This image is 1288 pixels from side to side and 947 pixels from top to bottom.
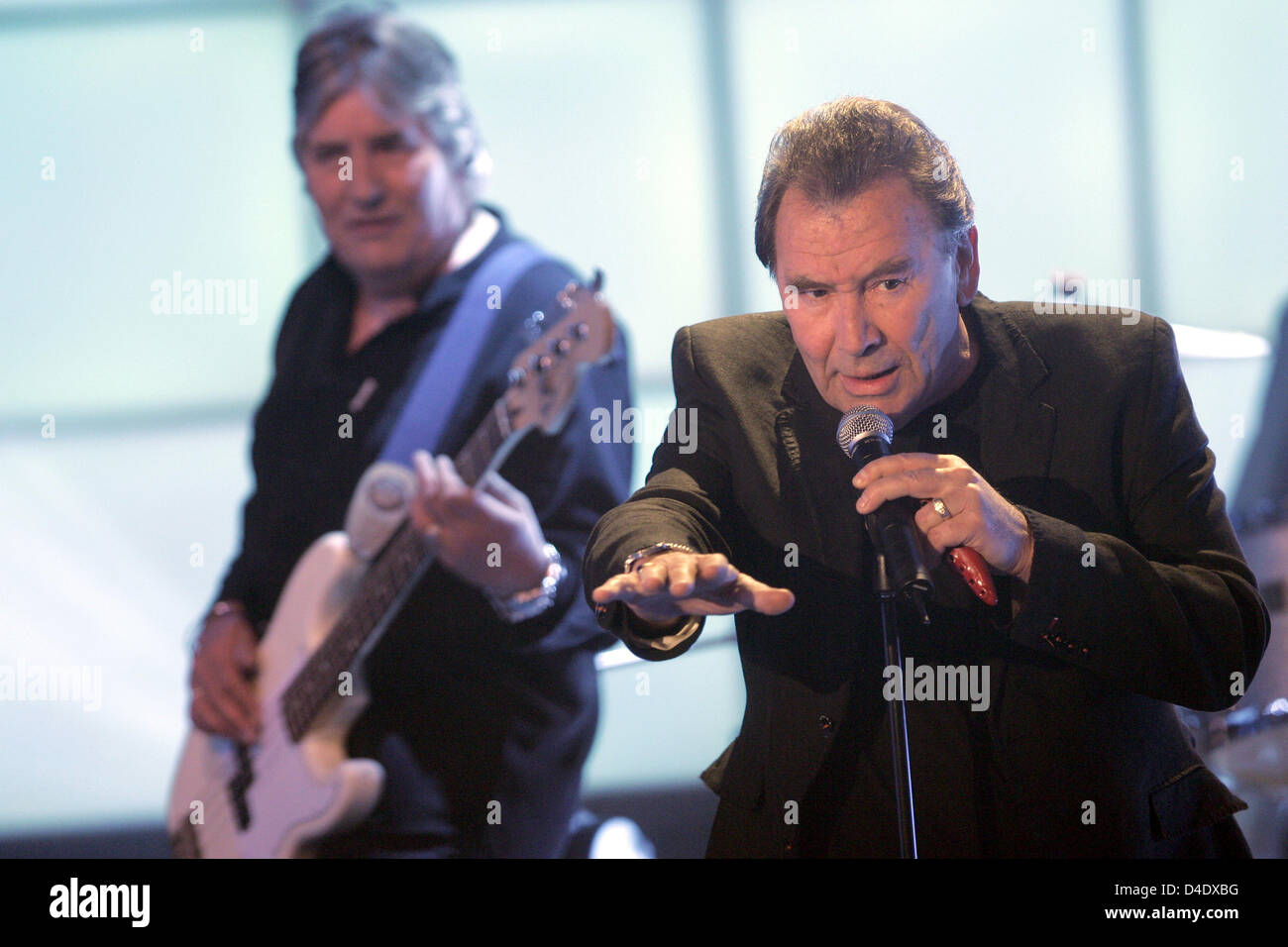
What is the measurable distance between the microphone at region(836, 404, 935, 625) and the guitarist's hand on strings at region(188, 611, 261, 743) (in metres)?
1.89

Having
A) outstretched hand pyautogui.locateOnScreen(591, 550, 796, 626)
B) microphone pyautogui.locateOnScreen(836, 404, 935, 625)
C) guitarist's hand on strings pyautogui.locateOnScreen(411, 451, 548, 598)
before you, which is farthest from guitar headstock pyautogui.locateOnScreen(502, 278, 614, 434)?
outstretched hand pyautogui.locateOnScreen(591, 550, 796, 626)

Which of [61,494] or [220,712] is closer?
[220,712]

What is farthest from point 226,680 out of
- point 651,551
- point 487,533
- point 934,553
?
point 934,553

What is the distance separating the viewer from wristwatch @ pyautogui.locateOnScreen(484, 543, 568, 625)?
2.60 meters

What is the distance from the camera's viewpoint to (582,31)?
2.92 meters

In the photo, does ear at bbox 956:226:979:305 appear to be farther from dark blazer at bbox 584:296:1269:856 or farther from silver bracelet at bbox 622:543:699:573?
silver bracelet at bbox 622:543:699:573

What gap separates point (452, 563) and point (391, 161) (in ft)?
3.33

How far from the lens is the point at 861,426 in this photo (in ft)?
4.76

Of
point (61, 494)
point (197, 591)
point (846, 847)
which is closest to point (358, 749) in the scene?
point (197, 591)

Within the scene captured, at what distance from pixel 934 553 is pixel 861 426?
0.19 metres

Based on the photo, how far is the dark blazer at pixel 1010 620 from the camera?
151 centimetres

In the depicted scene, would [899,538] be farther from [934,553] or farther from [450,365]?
[450,365]

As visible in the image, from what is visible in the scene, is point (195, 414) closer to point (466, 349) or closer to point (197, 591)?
point (197, 591)

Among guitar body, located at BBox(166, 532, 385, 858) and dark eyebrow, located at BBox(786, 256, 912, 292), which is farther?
guitar body, located at BBox(166, 532, 385, 858)
